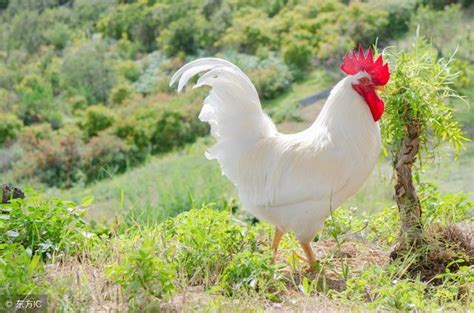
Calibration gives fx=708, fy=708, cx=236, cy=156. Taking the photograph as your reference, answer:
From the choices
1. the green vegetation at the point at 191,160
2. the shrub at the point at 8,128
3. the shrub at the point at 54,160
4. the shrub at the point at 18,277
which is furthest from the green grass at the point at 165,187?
the shrub at the point at 18,277

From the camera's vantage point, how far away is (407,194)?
4.79 meters

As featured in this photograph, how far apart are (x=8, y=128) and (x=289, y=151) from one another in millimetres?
8412

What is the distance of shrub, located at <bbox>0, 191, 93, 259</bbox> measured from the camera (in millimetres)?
4711

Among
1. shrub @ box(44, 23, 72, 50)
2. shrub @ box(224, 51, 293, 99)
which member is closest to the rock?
shrub @ box(224, 51, 293, 99)

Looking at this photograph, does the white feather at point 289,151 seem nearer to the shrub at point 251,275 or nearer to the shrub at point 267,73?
the shrub at point 251,275

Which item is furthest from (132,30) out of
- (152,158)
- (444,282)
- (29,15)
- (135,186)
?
(444,282)

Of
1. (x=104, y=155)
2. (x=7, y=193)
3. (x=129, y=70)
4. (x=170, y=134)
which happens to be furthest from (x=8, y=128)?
(x=7, y=193)

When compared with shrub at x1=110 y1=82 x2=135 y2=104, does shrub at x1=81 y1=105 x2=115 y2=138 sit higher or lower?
lower

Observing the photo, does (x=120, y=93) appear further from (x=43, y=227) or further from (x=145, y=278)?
(x=145, y=278)

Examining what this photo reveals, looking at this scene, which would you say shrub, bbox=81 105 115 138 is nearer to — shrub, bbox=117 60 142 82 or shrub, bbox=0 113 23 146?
shrub, bbox=0 113 23 146

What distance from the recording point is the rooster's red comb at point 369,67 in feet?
14.8

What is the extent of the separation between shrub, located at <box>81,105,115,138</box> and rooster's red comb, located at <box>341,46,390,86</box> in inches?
316

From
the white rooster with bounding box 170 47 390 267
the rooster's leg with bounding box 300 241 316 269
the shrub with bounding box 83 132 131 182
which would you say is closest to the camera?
the white rooster with bounding box 170 47 390 267

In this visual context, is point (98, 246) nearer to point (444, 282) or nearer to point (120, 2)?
point (444, 282)
